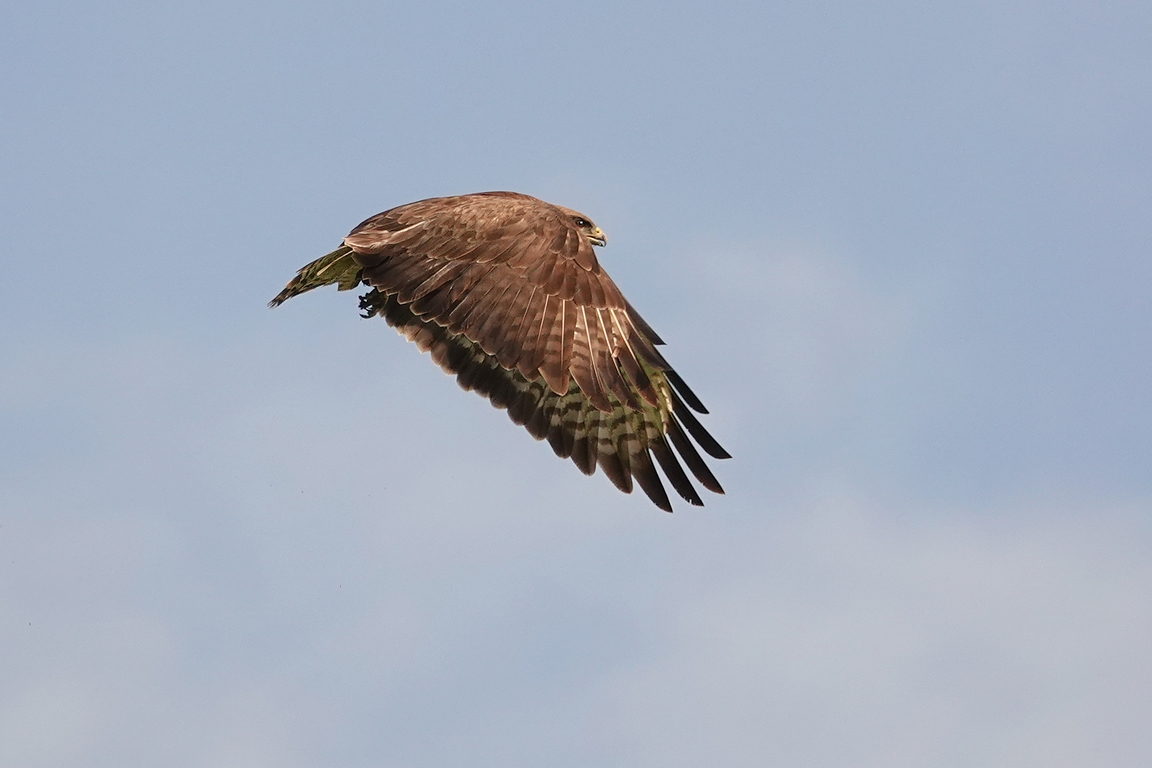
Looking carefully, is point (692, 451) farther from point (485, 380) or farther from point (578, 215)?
point (578, 215)

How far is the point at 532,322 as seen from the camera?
421 inches

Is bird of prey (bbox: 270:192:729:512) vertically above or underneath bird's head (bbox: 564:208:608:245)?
underneath

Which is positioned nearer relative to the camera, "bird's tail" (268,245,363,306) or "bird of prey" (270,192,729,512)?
"bird of prey" (270,192,729,512)

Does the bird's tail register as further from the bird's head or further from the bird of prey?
the bird's head

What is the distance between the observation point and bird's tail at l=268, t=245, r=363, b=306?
12.0 meters

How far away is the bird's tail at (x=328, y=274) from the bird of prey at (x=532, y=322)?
1 cm

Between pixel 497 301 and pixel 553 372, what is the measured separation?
70 cm

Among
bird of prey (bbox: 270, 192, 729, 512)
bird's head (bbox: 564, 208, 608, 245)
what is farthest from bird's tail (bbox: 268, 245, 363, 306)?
bird's head (bbox: 564, 208, 608, 245)

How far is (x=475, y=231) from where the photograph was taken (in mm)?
11414

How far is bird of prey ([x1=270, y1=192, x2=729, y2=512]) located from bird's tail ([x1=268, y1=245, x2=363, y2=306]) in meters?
0.01

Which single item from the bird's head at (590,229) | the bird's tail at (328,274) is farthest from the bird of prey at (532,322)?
the bird's head at (590,229)

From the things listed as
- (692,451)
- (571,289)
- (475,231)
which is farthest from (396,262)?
(692,451)

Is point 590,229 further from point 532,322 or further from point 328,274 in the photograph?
point 532,322

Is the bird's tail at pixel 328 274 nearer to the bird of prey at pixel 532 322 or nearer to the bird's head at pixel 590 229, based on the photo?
the bird of prey at pixel 532 322
